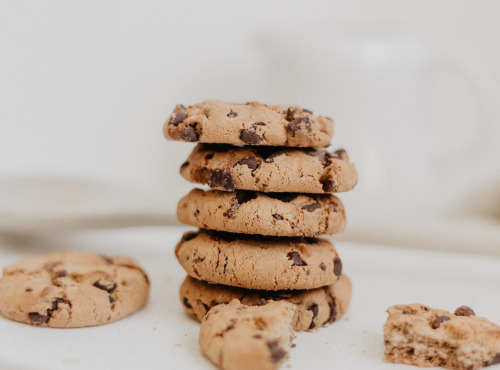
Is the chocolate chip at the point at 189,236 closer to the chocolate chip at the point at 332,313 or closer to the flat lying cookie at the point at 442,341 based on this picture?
the chocolate chip at the point at 332,313

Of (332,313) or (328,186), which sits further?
(332,313)

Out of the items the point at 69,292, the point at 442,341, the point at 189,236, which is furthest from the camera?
the point at 189,236

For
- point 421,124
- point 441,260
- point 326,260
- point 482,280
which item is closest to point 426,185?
point 421,124

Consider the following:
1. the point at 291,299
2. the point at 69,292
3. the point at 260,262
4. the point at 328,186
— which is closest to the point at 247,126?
the point at 328,186

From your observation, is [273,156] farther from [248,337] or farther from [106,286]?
[106,286]

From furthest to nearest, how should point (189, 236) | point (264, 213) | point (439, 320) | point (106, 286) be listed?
point (189, 236), point (106, 286), point (264, 213), point (439, 320)

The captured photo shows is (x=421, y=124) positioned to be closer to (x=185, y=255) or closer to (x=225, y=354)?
(x=185, y=255)
